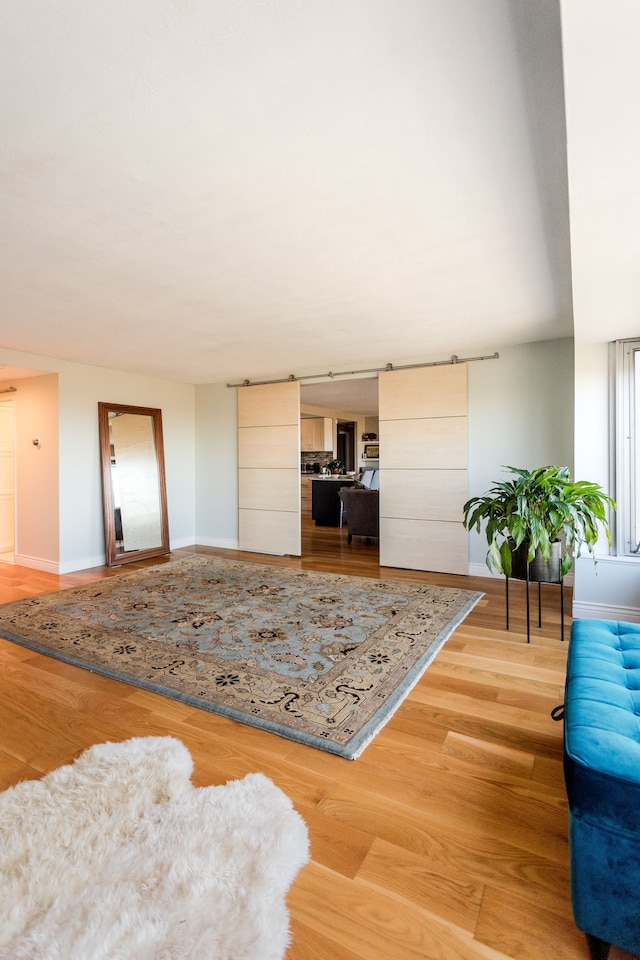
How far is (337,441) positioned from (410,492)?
→ 7232 mm

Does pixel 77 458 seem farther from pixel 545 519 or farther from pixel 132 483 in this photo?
pixel 545 519

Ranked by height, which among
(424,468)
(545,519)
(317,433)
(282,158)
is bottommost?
(545,519)

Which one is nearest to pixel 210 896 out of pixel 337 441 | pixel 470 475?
pixel 470 475

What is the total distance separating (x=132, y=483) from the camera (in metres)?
6.13

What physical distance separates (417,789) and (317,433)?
1080 cm

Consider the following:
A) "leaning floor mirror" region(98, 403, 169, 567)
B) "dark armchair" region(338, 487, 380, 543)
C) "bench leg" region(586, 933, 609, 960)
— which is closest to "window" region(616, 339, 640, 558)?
Answer: "bench leg" region(586, 933, 609, 960)

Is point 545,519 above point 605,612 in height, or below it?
above

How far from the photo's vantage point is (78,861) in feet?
4.73

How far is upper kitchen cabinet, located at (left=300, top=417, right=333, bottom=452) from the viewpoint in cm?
1215

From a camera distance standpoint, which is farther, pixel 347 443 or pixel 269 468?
pixel 347 443

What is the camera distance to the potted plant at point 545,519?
123 inches

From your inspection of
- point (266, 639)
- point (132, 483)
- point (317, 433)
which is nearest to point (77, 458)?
point (132, 483)

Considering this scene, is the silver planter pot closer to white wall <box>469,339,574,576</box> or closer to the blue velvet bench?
white wall <box>469,339,574,576</box>

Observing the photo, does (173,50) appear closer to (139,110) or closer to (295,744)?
(139,110)
